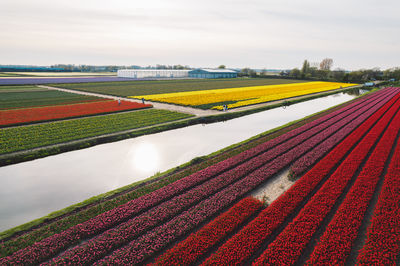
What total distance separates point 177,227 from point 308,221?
6.21 m

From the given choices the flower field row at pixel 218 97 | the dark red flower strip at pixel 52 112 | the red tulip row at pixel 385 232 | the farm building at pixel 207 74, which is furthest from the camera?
the farm building at pixel 207 74

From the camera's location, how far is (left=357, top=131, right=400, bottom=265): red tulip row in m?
9.16

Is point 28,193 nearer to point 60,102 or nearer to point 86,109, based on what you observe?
point 86,109

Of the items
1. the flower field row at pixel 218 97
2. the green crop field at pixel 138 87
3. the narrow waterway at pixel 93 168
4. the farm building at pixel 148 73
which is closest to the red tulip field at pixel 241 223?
the narrow waterway at pixel 93 168

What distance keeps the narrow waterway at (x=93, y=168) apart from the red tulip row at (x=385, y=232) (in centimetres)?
1276

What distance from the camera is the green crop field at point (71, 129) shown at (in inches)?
866

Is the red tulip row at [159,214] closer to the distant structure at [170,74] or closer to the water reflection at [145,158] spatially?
the water reflection at [145,158]

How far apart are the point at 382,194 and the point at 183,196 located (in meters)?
11.3

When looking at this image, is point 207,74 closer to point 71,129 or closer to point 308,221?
point 71,129

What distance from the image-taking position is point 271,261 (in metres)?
9.01

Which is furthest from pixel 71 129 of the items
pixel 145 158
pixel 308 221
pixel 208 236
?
pixel 308 221

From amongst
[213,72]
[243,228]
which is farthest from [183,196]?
[213,72]

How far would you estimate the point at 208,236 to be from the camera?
10391 millimetres

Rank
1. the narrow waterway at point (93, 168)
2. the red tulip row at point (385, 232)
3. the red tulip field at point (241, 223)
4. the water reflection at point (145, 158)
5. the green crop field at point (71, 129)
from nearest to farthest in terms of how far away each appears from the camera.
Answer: the red tulip row at point (385, 232) → the red tulip field at point (241, 223) → the narrow waterway at point (93, 168) → the water reflection at point (145, 158) → the green crop field at point (71, 129)
